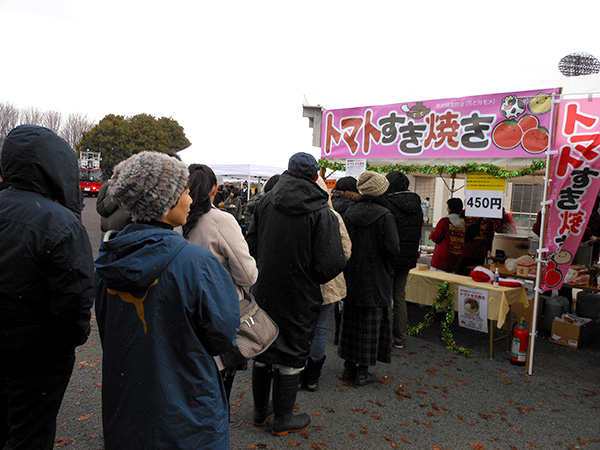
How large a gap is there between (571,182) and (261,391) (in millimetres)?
3750

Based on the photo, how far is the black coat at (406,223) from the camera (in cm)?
514

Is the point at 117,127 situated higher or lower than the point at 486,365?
higher

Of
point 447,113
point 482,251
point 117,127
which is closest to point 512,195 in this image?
point 482,251

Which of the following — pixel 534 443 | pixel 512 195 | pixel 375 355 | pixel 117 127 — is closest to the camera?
pixel 534 443

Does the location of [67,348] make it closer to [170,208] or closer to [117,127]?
[170,208]

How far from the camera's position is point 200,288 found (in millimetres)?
1487

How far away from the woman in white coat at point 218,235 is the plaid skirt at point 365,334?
1810 millimetres

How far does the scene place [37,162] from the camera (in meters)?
2.01

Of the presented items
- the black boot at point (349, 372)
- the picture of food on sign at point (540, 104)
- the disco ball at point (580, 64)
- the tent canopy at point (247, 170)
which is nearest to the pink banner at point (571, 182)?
the picture of food on sign at point (540, 104)

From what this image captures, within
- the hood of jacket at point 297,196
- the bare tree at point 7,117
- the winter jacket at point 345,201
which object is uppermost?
the bare tree at point 7,117

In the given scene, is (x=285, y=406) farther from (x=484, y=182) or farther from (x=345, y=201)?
(x=484, y=182)

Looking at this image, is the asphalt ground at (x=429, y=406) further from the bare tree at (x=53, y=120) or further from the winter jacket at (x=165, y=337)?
the bare tree at (x=53, y=120)

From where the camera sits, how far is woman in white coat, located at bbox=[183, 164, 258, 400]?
8.20 feet

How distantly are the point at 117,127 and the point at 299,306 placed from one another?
47.7m
